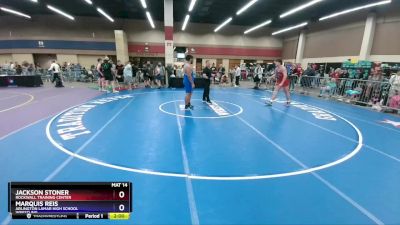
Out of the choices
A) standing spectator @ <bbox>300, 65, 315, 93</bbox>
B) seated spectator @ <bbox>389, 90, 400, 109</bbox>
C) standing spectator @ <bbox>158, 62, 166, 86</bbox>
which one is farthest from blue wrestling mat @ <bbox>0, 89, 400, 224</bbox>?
standing spectator @ <bbox>158, 62, 166, 86</bbox>

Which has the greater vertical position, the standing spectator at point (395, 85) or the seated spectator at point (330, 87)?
the standing spectator at point (395, 85)

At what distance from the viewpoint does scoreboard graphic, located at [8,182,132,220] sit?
1.77 metres

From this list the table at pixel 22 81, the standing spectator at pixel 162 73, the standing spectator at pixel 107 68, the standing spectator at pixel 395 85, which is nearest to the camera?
the standing spectator at pixel 395 85

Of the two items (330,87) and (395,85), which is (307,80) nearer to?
(330,87)

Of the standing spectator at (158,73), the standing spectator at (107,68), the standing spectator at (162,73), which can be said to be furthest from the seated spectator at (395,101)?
the standing spectator at (107,68)

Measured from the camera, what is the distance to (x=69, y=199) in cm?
179

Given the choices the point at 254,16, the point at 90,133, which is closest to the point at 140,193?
the point at 90,133

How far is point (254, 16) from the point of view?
2192 cm

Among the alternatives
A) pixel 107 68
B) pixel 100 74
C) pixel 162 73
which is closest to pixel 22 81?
pixel 100 74

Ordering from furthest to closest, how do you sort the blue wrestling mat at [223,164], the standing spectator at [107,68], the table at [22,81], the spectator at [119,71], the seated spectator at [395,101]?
the spectator at [119,71], the table at [22,81], the standing spectator at [107,68], the seated spectator at [395,101], the blue wrestling mat at [223,164]

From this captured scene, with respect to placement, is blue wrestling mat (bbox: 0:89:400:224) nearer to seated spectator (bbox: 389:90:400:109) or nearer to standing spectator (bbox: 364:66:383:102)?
seated spectator (bbox: 389:90:400:109)

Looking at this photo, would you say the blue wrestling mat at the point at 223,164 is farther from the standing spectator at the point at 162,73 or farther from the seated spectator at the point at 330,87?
the standing spectator at the point at 162,73

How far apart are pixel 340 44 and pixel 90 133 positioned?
22.6 meters

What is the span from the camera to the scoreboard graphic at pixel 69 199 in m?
1.77
